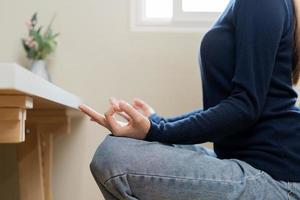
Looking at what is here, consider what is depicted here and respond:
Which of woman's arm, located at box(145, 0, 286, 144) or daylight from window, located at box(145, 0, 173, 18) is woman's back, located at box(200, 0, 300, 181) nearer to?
woman's arm, located at box(145, 0, 286, 144)

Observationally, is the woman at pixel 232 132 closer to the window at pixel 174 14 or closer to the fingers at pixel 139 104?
the fingers at pixel 139 104

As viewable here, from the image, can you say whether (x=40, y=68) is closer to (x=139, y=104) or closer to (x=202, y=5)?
(x=139, y=104)

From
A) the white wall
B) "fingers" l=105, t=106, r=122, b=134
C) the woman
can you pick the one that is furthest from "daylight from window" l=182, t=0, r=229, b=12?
"fingers" l=105, t=106, r=122, b=134

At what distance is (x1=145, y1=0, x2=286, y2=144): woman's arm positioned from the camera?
2.69 ft

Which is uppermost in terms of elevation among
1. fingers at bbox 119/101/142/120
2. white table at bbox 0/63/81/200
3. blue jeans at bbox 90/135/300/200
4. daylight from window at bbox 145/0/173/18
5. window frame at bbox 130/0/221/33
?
daylight from window at bbox 145/0/173/18

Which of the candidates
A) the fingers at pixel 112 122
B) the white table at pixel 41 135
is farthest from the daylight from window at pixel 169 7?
the fingers at pixel 112 122

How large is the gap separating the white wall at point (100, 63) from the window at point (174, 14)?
42mm

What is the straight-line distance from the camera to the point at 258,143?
0.85 metres

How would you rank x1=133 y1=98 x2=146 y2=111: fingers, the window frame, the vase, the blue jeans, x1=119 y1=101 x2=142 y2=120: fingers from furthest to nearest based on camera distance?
the window frame
the vase
x1=133 y1=98 x2=146 y2=111: fingers
x1=119 y1=101 x2=142 y2=120: fingers
the blue jeans

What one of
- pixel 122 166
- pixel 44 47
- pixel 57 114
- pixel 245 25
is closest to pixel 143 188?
pixel 122 166

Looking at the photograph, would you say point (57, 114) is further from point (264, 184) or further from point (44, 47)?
point (264, 184)

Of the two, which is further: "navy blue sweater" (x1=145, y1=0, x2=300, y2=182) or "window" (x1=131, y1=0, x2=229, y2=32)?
"window" (x1=131, y1=0, x2=229, y2=32)

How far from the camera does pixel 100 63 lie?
172 centimetres

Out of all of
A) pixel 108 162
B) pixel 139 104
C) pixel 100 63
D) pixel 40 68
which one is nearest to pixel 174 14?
pixel 100 63
